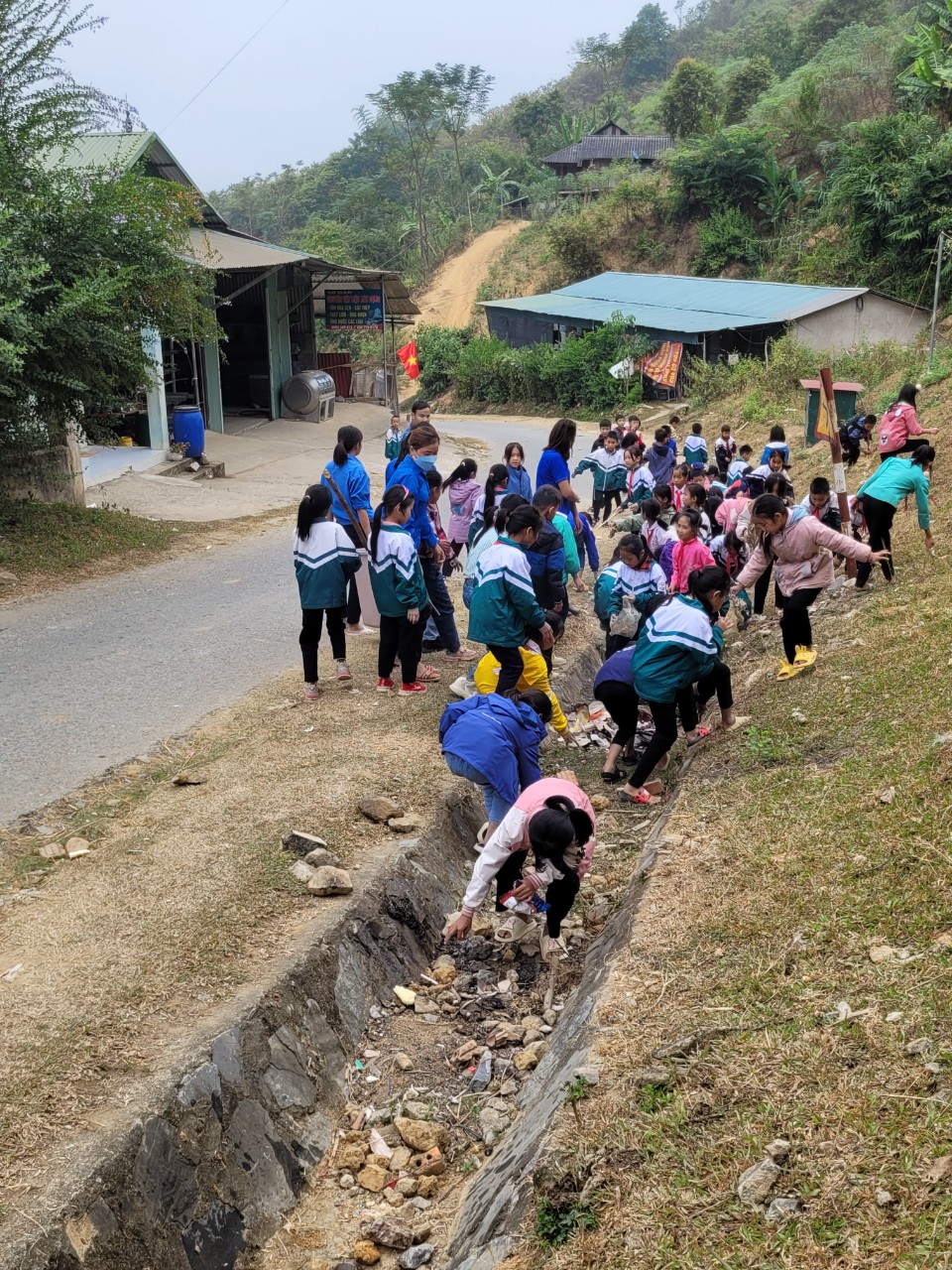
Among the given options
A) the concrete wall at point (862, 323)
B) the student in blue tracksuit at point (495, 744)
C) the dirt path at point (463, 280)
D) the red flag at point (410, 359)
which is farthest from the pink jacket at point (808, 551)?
the dirt path at point (463, 280)

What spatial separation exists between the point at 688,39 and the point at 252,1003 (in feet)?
309

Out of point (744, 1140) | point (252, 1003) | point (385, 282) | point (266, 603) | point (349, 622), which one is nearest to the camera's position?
point (744, 1140)

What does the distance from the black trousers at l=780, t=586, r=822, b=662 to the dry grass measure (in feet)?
4.04

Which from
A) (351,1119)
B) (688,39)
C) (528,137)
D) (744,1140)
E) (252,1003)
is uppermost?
(688,39)

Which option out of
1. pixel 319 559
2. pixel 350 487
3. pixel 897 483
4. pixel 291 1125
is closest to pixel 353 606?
pixel 350 487

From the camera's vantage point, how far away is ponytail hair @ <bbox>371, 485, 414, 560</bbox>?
755cm

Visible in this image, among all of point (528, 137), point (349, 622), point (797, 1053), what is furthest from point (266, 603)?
point (528, 137)

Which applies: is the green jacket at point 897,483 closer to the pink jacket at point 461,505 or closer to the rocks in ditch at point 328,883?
the pink jacket at point 461,505

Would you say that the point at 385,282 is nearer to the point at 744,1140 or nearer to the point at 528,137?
the point at 744,1140

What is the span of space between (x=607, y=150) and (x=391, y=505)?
2100 inches

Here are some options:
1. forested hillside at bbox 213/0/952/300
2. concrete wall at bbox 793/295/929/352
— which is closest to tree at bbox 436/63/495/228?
forested hillside at bbox 213/0/952/300

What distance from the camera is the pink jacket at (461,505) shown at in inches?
395

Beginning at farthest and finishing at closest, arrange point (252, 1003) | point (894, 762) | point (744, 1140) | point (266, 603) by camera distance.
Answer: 1. point (266, 603)
2. point (894, 762)
3. point (252, 1003)
4. point (744, 1140)

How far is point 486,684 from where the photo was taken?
680cm
